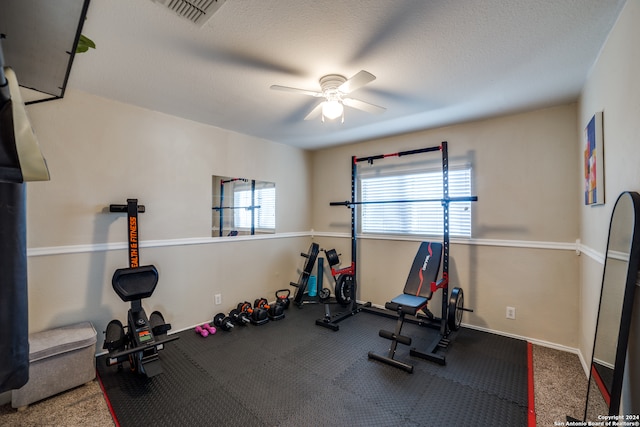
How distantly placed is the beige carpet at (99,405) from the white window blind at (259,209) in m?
2.19

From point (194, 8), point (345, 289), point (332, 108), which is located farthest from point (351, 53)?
point (345, 289)

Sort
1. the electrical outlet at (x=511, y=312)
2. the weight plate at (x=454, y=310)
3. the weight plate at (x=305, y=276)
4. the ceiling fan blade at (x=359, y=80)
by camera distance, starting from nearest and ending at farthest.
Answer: the ceiling fan blade at (x=359, y=80) < the weight plate at (x=454, y=310) < the electrical outlet at (x=511, y=312) < the weight plate at (x=305, y=276)

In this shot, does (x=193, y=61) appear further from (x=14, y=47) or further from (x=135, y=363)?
(x=135, y=363)

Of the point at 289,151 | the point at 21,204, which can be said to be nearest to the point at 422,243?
the point at 289,151

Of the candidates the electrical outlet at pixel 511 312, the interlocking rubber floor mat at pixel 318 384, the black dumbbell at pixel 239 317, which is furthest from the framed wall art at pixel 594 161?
the black dumbbell at pixel 239 317

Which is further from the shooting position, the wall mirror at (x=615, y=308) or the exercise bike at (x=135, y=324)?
the exercise bike at (x=135, y=324)

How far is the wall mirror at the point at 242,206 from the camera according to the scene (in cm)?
361

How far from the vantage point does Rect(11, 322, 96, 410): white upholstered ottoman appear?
1999mm

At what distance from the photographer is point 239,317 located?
347cm

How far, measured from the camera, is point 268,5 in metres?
1.52

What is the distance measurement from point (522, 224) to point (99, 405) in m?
4.10

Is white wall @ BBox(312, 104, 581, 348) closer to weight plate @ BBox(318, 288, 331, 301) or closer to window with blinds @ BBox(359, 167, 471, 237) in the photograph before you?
window with blinds @ BBox(359, 167, 471, 237)

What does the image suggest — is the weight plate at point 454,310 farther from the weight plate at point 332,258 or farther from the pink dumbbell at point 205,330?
the pink dumbbell at point 205,330

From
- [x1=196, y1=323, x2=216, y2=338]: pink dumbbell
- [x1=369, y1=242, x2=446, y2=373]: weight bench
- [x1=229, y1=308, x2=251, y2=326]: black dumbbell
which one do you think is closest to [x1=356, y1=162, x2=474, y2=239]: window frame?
[x1=369, y1=242, x2=446, y2=373]: weight bench
